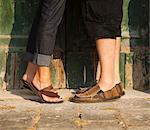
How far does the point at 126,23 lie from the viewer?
3.54 metres

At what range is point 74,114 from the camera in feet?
8.66

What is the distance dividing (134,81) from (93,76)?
0.34 m

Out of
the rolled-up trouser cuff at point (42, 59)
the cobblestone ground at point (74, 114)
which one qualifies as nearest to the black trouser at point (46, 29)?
the rolled-up trouser cuff at point (42, 59)

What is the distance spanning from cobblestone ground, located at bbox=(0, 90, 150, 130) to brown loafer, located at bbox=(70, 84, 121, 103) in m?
0.06

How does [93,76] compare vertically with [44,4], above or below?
below

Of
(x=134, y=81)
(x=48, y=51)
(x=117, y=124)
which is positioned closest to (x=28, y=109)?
(x=48, y=51)

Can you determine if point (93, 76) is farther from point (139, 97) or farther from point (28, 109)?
point (28, 109)

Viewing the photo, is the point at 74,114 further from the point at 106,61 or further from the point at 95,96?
the point at 106,61

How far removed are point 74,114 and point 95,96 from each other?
41 cm

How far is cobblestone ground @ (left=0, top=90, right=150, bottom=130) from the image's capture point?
234cm

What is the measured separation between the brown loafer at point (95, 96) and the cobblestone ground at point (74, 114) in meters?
0.06

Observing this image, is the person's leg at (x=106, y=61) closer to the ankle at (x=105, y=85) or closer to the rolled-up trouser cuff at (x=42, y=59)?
the ankle at (x=105, y=85)

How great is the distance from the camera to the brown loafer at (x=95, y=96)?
2.99m

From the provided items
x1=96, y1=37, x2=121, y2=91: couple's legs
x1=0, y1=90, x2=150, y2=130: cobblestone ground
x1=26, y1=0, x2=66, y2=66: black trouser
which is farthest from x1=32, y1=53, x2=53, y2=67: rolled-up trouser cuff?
x1=96, y1=37, x2=121, y2=91: couple's legs
